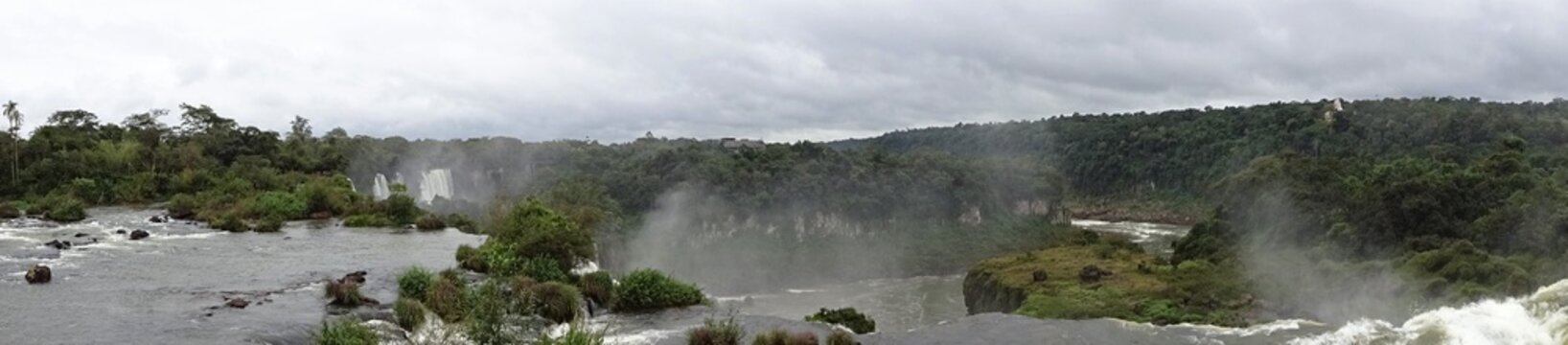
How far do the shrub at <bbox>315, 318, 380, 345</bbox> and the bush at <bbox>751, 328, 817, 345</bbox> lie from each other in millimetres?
8742

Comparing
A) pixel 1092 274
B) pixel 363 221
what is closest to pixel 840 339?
pixel 363 221

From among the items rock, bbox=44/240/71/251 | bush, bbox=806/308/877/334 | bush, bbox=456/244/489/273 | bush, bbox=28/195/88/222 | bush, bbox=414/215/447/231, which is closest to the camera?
bush, bbox=456/244/489/273

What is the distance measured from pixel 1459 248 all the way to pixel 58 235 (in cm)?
6309

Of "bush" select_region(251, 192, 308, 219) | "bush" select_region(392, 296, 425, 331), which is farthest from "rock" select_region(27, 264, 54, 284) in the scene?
"bush" select_region(251, 192, 308, 219)

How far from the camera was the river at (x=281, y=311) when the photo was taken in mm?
26188

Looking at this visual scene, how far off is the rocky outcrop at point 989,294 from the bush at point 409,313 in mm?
38747

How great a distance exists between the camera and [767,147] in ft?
496

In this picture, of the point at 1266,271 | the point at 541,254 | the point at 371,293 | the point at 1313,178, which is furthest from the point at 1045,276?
the point at 371,293

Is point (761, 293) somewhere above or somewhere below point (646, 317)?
below

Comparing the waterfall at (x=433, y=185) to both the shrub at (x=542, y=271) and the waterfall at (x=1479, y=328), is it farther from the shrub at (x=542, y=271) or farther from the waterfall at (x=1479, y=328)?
the waterfall at (x=1479, y=328)

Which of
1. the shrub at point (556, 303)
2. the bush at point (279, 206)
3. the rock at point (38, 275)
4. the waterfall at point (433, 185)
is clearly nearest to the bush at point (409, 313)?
the shrub at point (556, 303)

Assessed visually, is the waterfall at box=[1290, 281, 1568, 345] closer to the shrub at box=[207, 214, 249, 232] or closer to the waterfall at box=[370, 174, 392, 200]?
the shrub at box=[207, 214, 249, 232]

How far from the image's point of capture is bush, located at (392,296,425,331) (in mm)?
27406

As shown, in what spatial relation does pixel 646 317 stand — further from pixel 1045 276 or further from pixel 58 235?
pixel 1045 276
